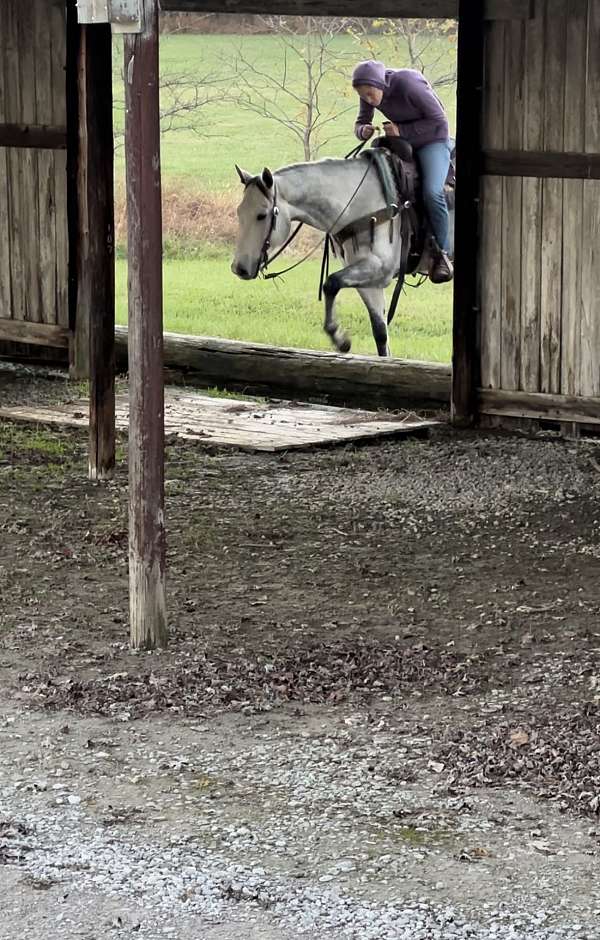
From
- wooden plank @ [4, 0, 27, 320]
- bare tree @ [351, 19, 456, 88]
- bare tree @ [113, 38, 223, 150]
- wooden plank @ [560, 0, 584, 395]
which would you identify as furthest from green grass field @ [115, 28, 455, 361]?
wooden plank @ [560, 0, 584, 395]

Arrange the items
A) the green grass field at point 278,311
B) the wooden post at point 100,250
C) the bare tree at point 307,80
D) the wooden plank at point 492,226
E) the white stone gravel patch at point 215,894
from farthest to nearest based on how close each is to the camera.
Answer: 1. the bare tree at point 307,80
2. the green grass field at point 278,311
3. the wooden plank at point 492,226
4. the wooden post at point 100,250
5. the white stone gravel patch at point 215,894

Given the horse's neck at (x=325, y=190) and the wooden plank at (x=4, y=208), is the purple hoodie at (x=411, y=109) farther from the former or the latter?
the wooden plank at (x=4, y=208)

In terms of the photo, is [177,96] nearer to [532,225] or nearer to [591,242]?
[532,225]

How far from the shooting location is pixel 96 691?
603 centimetres

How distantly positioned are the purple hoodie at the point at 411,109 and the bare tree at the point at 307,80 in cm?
Result: 812

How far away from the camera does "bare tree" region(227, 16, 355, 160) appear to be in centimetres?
2395

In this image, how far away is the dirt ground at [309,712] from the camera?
4.36 m

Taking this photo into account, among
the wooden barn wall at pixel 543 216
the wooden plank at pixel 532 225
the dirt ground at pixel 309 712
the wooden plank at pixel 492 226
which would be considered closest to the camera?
the dirt ground at pixel 309 712

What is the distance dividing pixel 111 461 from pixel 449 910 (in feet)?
19.1

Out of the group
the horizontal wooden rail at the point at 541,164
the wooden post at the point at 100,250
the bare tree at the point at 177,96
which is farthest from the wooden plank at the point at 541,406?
the bare tree at the point at 177,96

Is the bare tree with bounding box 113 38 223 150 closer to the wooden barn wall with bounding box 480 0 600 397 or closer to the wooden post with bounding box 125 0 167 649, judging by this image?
the wooden barn wall with bounding box 480 0 600 397

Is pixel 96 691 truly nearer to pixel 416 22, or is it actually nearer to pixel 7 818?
pixel 7 818

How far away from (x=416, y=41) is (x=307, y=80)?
9.42 feet

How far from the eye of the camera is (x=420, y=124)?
13.1 metres
